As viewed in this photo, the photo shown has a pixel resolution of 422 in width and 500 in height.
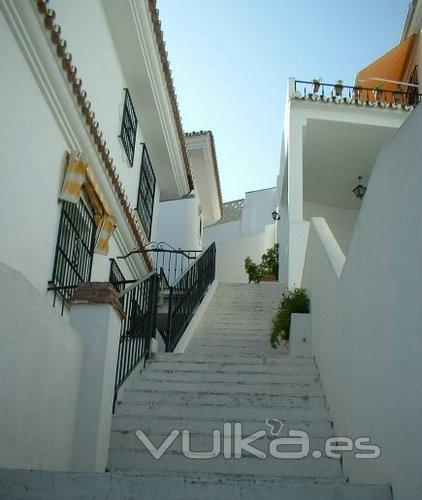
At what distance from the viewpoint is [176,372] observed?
23.4ft

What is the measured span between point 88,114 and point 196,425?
4.57 m

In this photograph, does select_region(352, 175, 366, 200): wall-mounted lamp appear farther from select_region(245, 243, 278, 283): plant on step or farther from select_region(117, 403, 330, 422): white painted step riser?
select_region(117, 403, 330, 422): white painted step riser

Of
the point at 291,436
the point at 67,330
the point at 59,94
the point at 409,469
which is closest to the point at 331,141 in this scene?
the point at 59,94

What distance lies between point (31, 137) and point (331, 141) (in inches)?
371

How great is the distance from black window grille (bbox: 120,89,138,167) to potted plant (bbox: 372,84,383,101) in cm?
582

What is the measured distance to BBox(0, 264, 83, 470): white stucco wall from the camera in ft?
12.2

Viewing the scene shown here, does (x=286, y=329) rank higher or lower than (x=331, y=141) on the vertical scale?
lower

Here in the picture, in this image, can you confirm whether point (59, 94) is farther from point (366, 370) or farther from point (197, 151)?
point (197, 151)

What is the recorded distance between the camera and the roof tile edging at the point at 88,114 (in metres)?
6.83

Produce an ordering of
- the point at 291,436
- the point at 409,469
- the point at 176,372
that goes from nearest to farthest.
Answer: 1. the point at 409,469
2. the point at 291,436
3. the point at 176,372

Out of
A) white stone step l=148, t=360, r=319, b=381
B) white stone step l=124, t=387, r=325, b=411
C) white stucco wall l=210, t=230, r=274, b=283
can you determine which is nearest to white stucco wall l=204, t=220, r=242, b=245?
white stucco wall l=210, t=230, r=274, b=283

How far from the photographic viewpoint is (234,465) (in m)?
5.29

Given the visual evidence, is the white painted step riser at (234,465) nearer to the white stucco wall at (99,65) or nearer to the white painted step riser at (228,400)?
the white painted step riser at (228,400)

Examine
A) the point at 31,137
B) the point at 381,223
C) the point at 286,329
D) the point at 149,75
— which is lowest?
the point at 381,223
